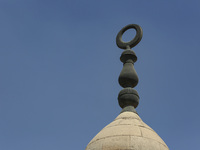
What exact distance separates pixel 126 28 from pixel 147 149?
511 centimetres

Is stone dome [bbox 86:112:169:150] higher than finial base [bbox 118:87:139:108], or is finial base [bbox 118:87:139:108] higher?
finial base [bbox 118:87:139:108]

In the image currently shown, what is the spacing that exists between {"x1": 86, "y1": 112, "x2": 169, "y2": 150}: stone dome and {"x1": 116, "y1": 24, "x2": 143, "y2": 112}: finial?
0.90m

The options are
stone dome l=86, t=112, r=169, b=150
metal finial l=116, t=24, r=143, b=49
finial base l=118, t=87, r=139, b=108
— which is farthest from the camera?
metal finial l=116, t=24, r=143, b=49

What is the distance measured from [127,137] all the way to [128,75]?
8.86 ft

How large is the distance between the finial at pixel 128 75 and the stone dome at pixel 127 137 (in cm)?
90

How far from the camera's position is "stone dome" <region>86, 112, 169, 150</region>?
807cm

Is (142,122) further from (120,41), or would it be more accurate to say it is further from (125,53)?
(120,41)

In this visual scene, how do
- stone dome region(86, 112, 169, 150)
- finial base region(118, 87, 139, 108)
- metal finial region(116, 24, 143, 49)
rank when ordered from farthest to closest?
metal finial region(116, 24, 143, 49) → finial base region(118, 87, 139, 108) → stone dome region(86, 112, 169, 150)

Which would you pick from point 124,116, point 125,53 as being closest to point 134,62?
point 125,53

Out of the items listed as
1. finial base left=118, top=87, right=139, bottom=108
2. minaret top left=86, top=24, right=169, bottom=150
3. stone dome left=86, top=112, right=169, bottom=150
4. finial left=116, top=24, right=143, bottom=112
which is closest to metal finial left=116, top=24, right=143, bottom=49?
finial left=116, top=24, right=143, bottom=112

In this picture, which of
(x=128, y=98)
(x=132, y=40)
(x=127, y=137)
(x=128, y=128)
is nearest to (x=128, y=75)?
(x=128, y=98)

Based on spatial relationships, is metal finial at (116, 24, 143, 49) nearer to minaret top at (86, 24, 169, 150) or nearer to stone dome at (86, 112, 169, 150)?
minaret top at (86, 24, 169, 150)

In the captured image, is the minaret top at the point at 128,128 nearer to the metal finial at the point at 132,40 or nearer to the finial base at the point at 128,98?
the finial base at the point at 128,98

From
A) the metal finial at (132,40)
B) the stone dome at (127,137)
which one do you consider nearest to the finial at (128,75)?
the metal finial at (132,40)
